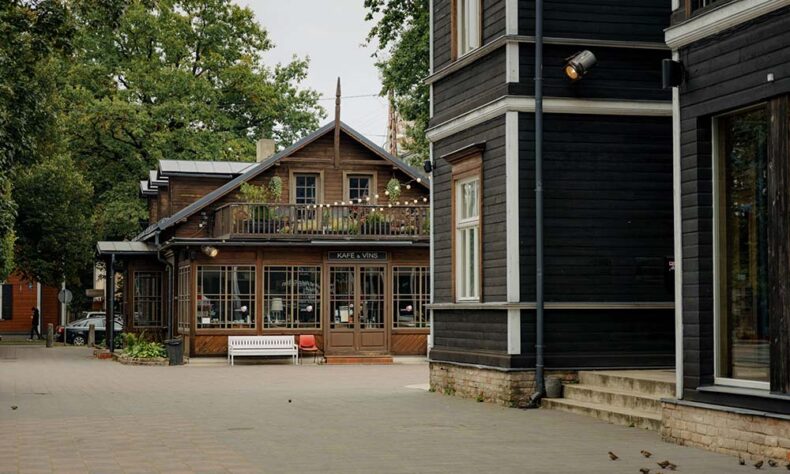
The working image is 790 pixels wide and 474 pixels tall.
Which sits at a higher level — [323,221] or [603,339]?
[323,221]

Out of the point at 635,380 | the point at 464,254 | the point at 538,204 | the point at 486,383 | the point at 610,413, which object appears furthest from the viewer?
the point at 464,254

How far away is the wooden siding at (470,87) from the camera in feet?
60.3

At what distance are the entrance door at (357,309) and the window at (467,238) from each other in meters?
14.3

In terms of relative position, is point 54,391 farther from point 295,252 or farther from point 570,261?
point 295,252

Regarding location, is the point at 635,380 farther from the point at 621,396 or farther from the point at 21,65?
the point at 21,65

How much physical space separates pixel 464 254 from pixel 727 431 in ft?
26.2

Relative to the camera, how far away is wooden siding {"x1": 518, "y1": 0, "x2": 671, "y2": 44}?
59.7ft

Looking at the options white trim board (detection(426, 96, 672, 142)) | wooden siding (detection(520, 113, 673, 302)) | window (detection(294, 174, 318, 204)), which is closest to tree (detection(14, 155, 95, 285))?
window (detection(294, 174, 318, 204))

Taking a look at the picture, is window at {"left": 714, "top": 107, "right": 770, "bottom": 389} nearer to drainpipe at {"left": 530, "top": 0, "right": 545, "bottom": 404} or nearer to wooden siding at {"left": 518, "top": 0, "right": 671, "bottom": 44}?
drainpipe at {"left": 530, "top": 0, "right": 545, "bottom": 404}

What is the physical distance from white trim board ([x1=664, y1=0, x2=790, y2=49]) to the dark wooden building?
454 centimetres

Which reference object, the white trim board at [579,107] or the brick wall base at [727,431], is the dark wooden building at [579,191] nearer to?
the white trim board at [579,107]

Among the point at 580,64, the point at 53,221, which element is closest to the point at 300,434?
the point at 580,64

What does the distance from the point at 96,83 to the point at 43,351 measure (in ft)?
37.0

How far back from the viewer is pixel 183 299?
3550 centimetres
